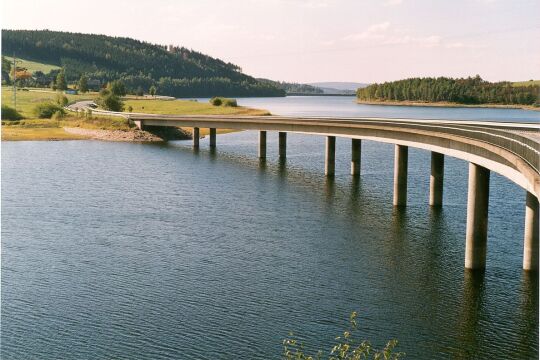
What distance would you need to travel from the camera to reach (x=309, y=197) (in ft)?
242

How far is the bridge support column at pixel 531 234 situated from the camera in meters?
43.3

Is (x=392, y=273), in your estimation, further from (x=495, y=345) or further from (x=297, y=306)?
(x=495, y=345)

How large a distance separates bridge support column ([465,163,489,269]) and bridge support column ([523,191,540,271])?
259 centimetres

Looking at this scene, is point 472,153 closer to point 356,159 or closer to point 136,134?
point 356,159

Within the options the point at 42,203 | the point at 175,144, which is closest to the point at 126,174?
the point at 42,203

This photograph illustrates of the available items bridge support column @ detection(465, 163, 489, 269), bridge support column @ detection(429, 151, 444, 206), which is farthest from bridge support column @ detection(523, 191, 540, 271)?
bridge support column @ detection(429, 151, 444, 206)

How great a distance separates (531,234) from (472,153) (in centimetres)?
821

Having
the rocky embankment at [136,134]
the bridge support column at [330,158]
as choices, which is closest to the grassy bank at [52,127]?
the rocky embankment at [136,134]

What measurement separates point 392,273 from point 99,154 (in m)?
79.3

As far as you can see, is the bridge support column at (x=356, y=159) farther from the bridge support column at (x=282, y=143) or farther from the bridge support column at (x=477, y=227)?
the bridge support column at (x=477, y=227)

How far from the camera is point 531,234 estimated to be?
1725 inches

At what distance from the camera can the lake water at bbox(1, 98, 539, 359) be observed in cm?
3547

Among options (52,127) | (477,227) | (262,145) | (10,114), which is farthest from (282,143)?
(10,114)

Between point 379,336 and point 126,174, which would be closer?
point 379,336
